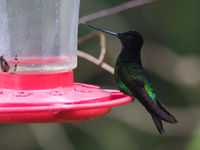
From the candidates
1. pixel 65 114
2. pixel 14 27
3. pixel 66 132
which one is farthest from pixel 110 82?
pixel 65 114

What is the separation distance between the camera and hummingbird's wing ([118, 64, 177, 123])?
3409 millimetres

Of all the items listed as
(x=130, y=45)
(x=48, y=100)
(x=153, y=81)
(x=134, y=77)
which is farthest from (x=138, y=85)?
(x=153, y=81)

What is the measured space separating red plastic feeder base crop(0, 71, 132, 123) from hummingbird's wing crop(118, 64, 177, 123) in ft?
1.86

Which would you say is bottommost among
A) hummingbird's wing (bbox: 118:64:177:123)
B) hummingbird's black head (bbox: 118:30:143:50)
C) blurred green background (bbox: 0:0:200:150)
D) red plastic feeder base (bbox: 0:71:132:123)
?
blurred green background (bbox: 0:0:200:150)

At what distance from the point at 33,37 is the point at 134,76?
991 mm

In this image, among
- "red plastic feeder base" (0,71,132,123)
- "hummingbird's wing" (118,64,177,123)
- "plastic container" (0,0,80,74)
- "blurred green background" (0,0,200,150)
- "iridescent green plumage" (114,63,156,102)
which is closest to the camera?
"red plastic feeder base" (0,71,132,123)

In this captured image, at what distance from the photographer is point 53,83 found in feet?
9.34

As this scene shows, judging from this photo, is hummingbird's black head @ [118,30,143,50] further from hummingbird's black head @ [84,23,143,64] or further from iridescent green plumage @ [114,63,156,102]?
iridescent green plumage @ [114,63,156,102]

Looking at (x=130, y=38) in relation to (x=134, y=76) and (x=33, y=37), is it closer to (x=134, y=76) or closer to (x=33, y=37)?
(x=134, y=76)

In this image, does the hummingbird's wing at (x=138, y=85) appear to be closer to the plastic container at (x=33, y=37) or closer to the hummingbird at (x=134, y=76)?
the hummingbird at (x=134, y=76)

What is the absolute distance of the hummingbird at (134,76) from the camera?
3465 millimetres

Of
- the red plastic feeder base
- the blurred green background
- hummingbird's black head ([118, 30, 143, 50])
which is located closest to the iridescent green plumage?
hummingbird's black head ([118, 30, 143, 50])

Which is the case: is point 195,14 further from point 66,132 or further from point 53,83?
point 53,83

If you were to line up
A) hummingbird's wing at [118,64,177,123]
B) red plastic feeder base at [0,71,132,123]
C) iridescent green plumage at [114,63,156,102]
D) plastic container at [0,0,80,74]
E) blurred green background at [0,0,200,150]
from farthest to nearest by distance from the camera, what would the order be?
blurred green background at [0,0,200,150]
iridescent green plumage at [114,63,156,102]
hummingbird's wing at [118,64,177,123]
plastic container at [0,0,80,74]
red plastic feeder base at [0,71,132,123]
